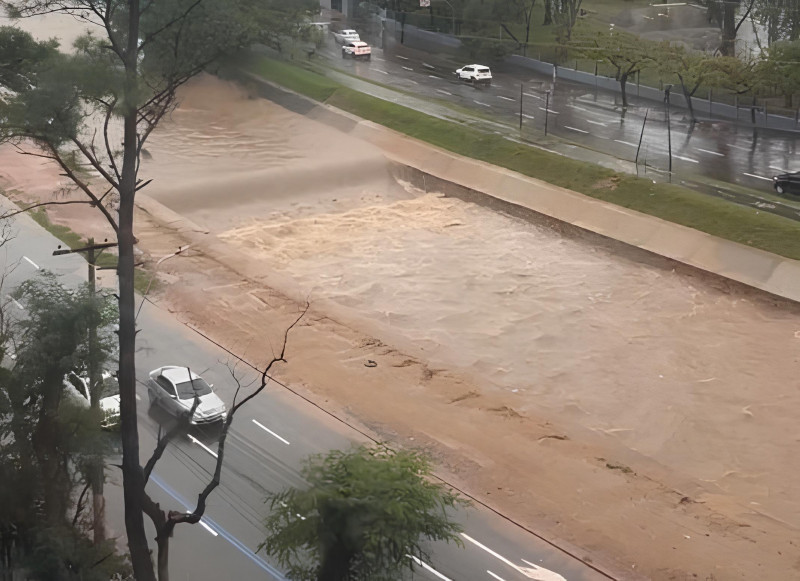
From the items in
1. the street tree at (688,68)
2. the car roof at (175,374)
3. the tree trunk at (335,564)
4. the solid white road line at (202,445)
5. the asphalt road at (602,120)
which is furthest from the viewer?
the street tree at (688,68)

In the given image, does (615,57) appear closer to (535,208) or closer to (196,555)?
(535,208)

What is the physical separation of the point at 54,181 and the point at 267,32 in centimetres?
1819

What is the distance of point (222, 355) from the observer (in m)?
31.2

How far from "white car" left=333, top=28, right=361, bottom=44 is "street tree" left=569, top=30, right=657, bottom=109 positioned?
609 inches

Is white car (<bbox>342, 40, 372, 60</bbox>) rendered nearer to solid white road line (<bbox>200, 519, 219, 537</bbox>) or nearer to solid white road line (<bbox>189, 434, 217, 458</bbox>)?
solid white road line (<bbox>189, 434, 217, 458</bbox>)

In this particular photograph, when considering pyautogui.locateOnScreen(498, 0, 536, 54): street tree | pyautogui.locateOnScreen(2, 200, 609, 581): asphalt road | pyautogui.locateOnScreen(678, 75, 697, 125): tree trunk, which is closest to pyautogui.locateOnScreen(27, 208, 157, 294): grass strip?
pyautogui.locateOnScreen(2, 200, 609, 581): asphalt road

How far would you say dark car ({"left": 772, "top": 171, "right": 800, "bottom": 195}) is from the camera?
41.2m

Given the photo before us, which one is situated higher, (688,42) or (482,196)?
(688,42)

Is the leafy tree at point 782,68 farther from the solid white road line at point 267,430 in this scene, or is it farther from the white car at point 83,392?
the white car at point 83,392

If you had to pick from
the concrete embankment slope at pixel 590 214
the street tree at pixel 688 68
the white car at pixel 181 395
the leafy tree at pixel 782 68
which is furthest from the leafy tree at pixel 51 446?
the leafy tree at pixel 782 68

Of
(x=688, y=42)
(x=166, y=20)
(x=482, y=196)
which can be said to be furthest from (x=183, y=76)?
(x=688, y=42)

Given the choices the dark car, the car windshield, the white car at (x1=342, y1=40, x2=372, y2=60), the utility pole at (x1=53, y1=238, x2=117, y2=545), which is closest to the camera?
the utility pole at (x1=53, y1=238, x2=117, y2=545)

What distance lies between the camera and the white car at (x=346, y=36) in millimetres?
69500

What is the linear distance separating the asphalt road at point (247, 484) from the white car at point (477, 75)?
3465cm
